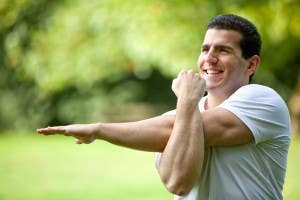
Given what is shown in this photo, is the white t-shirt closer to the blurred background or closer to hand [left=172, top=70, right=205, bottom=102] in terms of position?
hand [left=172, top=70, right=205, bottom=102]

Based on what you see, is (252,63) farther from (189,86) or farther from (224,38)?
(189,86)

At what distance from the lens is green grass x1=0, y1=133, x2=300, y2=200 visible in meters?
10.8

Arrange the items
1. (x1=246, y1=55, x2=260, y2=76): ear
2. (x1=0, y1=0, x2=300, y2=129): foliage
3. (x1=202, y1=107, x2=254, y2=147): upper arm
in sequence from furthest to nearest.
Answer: (x1=0, y1=0, x2=300, y2=129): foliage
(x1=246, y1=55, x2=260, y2=76): ear
(x1=202, y1=107, x2=254, y2=147): upper arm

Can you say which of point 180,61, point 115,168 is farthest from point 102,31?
point 115,168

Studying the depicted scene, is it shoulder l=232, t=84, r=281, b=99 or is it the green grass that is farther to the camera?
the green grass

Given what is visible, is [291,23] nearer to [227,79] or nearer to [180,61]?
[180,61]

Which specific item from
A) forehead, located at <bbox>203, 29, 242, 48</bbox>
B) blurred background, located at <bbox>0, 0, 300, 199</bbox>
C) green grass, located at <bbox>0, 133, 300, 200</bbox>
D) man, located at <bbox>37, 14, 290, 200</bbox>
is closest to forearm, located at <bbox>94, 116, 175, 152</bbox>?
man, located at <bbox>37, 14, 290, 200</bbox>

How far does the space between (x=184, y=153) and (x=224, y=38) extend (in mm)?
581

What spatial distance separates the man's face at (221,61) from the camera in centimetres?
298

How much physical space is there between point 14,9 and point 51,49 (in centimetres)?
398

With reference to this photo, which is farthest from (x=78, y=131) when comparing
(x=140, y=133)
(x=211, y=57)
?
(x=211, y=57)

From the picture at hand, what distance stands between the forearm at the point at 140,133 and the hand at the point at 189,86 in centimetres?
12

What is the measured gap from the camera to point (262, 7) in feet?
35.7

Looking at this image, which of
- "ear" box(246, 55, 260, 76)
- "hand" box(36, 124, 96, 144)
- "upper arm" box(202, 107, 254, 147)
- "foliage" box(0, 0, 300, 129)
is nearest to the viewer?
"hand" box(36, 124, 96, 144)
